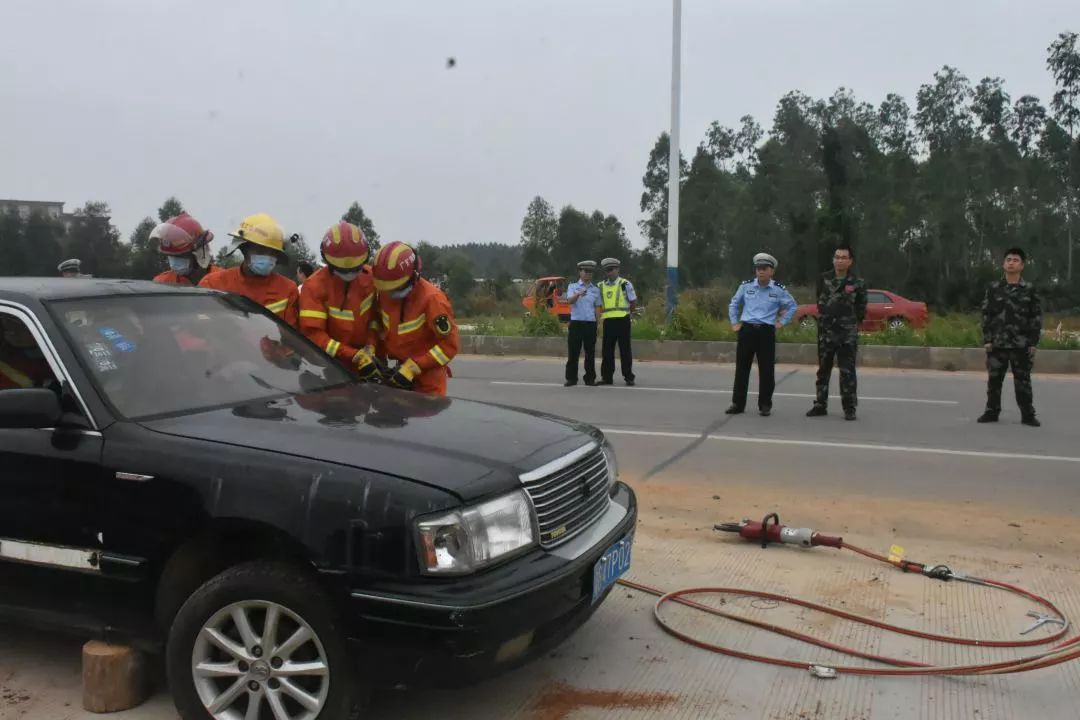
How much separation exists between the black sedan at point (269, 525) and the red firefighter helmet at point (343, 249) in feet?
4.94

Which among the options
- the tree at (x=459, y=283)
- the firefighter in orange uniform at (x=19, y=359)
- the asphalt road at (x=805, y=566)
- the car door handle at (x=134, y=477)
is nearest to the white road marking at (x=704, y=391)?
the asphalt road at (x=805, y=566)

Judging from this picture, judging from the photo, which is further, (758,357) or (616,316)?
(616,316)

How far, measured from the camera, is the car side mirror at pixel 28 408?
3.11m

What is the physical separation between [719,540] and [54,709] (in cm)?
351

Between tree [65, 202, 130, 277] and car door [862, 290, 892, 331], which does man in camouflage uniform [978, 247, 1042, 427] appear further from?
car door [862, 290, 892, 331]

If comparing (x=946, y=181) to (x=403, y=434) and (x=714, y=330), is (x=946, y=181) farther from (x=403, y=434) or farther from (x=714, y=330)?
(x=403, y=434)

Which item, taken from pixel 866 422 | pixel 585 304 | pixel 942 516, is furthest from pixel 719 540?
pixel 585 304

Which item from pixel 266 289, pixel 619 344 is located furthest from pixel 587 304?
pixel 266 289

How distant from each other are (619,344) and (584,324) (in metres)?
0.57

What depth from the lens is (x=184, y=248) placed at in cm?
614

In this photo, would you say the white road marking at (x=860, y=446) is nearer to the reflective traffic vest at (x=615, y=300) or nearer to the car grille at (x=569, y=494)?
the reflective traffic vest at (x=615, y=300)

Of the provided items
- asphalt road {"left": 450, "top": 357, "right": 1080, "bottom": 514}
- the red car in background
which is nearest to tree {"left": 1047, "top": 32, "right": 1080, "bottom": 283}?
the red car in background

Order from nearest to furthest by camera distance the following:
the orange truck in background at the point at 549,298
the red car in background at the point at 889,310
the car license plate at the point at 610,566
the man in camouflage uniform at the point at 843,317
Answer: the car license plate at the point at 610,566, the man in camouflage uniform at the point at 843,317, the orange truck in background at the point at 549,298, the red car in background at the point at 889,310

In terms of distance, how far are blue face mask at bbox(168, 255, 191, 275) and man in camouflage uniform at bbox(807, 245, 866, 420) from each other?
6.46 meters
